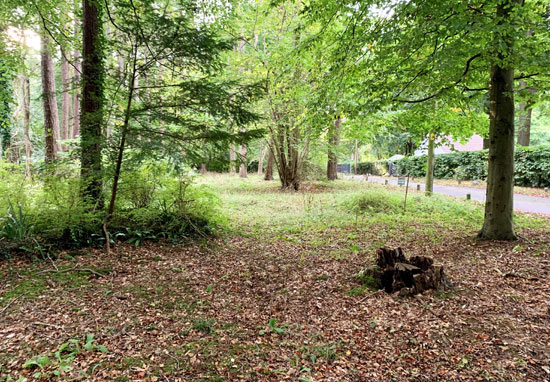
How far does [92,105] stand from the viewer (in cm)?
485

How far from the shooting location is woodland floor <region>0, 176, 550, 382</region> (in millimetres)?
2314

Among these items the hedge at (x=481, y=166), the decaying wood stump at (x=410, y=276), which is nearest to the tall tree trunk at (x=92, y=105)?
the decaying wood stump at (x=410, y=276)

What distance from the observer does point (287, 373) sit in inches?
91.5

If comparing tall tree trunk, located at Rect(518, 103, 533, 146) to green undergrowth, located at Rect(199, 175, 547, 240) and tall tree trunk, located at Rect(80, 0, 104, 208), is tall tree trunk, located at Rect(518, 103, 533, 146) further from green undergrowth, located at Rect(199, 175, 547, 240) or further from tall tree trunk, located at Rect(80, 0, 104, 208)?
tall tree trunk, located at Rect(80, 0, 104, 208)

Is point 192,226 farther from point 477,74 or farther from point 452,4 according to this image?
point 477,74

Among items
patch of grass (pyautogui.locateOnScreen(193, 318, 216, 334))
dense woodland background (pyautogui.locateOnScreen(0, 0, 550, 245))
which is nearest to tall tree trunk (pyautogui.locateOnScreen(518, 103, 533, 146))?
dense woodland background (pyautogui.locateOnScreen(0, 0, 550, 245))

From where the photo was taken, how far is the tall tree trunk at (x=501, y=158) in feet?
16.3

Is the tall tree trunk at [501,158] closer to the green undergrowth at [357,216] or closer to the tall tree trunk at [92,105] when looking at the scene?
the green undergrowth at [357,216]

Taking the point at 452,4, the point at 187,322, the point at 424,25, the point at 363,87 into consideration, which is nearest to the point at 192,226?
the point at 187,322

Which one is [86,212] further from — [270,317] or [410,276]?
[410,276]

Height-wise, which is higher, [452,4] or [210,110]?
[452,4]

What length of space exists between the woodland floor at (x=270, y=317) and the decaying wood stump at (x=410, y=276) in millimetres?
147

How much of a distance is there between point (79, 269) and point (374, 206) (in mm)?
7441

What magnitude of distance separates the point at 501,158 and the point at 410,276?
10.3ft
